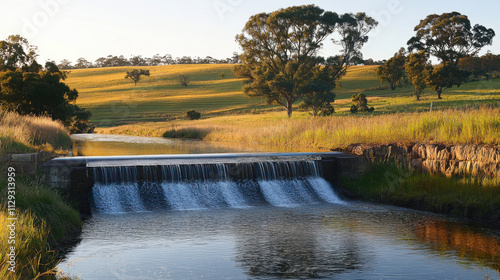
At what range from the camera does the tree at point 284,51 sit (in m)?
57.0

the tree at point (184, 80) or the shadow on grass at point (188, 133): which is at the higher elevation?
the tree at point (184, 80)

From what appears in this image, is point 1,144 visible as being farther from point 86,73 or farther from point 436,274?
point 86,73

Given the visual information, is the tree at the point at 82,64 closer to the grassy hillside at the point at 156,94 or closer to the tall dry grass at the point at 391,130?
the grassy hillside at the point at 156,94

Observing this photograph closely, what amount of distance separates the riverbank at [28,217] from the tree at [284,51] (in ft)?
130

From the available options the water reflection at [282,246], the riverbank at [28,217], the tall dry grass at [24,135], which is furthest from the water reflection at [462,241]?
the tall dry grass at [24,135]

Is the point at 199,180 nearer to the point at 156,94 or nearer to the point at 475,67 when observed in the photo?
the point at 475,67

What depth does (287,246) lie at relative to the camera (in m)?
11.0

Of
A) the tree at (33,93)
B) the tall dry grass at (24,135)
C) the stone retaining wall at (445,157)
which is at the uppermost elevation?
the tree at (33,93)

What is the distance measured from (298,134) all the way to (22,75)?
65.8ft

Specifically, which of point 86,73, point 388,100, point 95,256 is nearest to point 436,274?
point 95,256

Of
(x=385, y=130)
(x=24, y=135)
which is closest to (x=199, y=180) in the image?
(x=24, y=135)

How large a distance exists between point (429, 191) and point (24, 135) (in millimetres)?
14044

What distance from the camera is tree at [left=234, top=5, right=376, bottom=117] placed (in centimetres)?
5699

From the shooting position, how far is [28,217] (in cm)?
1037
